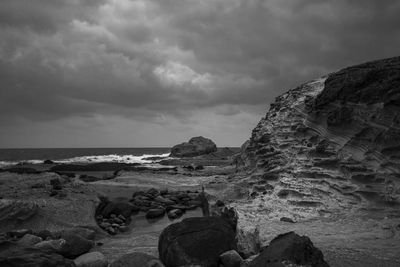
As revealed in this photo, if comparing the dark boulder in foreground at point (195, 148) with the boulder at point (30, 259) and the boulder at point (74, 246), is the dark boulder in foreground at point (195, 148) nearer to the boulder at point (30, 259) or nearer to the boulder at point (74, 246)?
the boulder at point (74, 246)

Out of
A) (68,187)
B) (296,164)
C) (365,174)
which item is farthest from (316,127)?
(68,187)

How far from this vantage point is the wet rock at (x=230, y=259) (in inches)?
251

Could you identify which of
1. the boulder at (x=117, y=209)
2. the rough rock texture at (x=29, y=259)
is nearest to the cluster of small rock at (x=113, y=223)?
the boulder at (x=117, y=209)

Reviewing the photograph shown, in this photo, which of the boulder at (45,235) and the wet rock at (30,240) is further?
the boulder at (45,235)

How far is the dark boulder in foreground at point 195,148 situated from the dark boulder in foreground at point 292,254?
6015 cm

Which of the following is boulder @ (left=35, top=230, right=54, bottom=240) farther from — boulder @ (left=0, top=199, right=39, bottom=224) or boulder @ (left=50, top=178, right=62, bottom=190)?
boulder @ (left=50, top=178, right=62, bottom=190)

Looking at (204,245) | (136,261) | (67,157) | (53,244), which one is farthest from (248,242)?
(67,157)

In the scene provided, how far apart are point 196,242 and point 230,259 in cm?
78

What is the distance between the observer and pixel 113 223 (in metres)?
11.4

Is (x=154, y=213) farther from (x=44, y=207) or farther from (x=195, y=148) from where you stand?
(x=195, y=148)

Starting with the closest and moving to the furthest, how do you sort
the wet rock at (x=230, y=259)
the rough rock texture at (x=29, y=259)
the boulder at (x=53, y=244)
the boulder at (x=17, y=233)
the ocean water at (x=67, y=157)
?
the rough rock texture at (x=29, y=259) → the wet rock at (x=230, y=259) → the boulder at (x=53, y=244) → the boulder at (x=17, y=233) → the ocean water at (x=67, y=157)

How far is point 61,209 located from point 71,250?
4.00 meters

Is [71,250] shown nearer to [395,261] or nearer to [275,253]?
[275,253]

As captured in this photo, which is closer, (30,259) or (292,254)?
(292,254)
